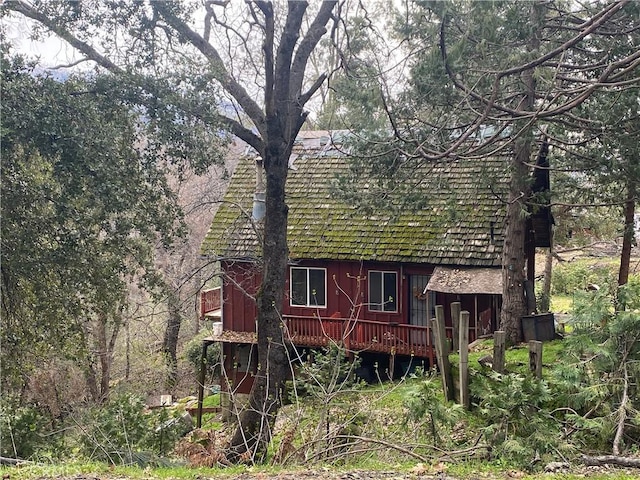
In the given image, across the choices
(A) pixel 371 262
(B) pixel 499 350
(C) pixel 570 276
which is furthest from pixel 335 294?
(C) pixel 570 276

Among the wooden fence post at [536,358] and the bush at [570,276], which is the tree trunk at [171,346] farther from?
the bush at [570,276]

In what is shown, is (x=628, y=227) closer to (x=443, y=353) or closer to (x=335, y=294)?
(x=443, y=353)

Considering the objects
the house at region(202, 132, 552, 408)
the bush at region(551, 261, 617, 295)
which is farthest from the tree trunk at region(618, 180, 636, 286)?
the bush at region(551, 261, 617, 295)

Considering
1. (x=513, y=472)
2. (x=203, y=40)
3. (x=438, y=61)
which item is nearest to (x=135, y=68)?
(x=203, y=40)

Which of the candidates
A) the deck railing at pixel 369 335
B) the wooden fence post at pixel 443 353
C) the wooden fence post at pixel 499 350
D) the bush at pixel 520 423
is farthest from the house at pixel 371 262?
the bush at pixel 520 423

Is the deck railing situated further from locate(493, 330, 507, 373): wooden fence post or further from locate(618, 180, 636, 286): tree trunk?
locate(493, 330, 507, 373): wooden fence post

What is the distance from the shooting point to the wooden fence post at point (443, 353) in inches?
386

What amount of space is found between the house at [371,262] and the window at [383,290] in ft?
0.10

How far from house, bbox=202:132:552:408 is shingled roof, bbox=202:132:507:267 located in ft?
0.11

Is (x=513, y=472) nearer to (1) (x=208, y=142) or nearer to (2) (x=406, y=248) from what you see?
(1) (x=208, y=142)

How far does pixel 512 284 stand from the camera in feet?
46.5

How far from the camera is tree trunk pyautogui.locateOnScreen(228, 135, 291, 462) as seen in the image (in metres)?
10.5

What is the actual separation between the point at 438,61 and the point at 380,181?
15.5 ft

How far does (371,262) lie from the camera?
1828 centimetres
